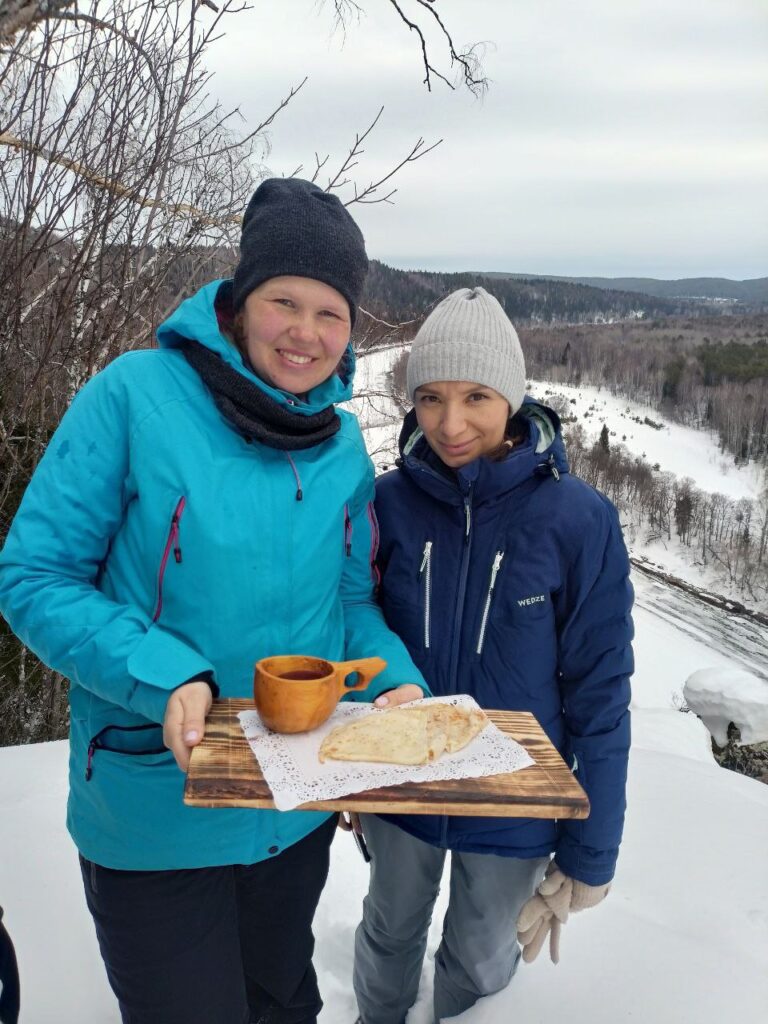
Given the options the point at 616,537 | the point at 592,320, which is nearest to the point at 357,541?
the point at 616,537

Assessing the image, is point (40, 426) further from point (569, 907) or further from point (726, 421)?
point (726, 421)

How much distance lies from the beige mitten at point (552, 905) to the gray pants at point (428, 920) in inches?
2.7

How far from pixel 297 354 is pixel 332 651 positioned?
2.41 feet

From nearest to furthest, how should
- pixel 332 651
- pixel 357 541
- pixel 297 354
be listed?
pixel 297 354, pixel 332 651, pixel 357 541

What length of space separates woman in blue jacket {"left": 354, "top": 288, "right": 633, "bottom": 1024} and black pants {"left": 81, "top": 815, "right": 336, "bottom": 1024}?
1.52 ft

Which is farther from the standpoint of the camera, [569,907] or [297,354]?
[569,907]

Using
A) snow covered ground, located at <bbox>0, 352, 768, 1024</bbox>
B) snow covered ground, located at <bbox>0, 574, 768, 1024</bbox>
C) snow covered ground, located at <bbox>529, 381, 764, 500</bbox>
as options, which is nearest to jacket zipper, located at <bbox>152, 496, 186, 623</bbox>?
snow covered ground, located at <bbox>0, 352, 768, 1024</bbox>

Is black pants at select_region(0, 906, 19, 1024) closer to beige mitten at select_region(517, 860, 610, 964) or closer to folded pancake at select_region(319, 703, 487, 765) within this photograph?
folded pancake at select_region(319, 703, 487, 765)

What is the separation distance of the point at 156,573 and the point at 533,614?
96 centimetres

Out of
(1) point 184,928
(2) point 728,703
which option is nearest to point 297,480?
(1) point 184,928

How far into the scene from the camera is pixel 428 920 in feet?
6.84

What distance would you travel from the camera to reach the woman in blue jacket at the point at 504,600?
1.75 metres

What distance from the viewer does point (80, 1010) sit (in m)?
2.08

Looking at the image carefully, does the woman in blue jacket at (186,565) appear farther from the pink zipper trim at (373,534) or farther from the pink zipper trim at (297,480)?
the pink zipper trim at (373,534)
